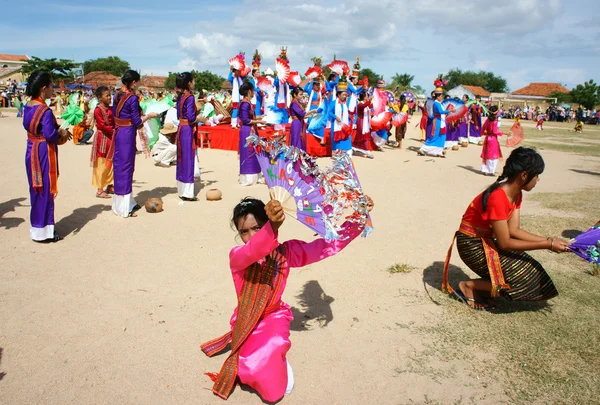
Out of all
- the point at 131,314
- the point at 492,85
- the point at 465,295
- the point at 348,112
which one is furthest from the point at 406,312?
the point at 492,85

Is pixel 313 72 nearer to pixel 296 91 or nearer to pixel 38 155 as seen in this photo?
pixel 296 91

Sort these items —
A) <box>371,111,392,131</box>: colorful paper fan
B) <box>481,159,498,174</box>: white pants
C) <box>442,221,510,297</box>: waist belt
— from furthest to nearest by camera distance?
<box>371,111,392,131</box>: colorful paper fan, <box>481,159,498,174</box>: white pants, <box>442,221,510,297</box>: waist belt

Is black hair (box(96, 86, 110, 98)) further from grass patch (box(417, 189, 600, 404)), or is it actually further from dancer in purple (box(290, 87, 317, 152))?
grass patch (box(417, 189, 600, 404))

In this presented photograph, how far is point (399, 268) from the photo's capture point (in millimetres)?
4867

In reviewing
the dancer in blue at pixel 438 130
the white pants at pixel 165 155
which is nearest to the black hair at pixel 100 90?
the white pants at pixel 165 155

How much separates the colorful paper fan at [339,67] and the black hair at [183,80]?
24.0ft

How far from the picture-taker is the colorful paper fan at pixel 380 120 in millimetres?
14438

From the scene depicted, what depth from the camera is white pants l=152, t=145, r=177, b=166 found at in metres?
10.9

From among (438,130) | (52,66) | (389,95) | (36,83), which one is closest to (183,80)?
(36,83)

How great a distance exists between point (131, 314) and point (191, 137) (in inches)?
164

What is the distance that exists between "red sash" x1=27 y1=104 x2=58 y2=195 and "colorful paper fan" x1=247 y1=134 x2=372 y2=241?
357 cm

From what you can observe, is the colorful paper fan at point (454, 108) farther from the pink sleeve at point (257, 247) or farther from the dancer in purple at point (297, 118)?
the pink sleeve at point (257, 247)

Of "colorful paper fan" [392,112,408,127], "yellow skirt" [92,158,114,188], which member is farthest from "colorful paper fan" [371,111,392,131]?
"yellow skirt" [92,158,114,188]

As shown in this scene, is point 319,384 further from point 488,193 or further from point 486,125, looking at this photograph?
point 486,125
